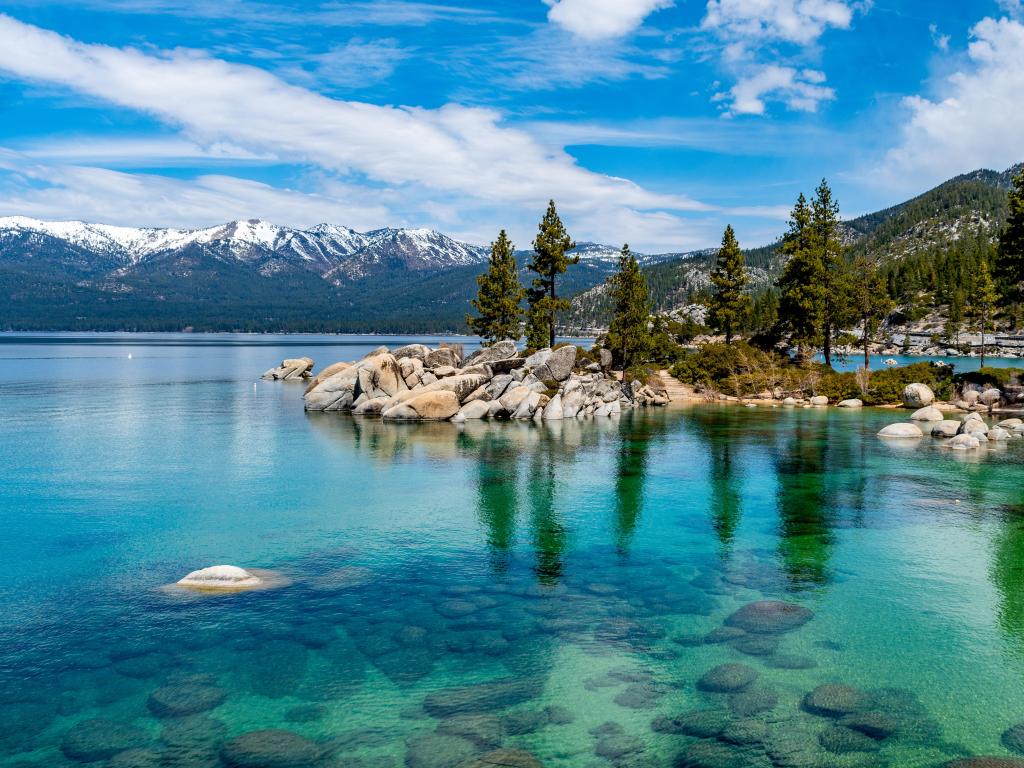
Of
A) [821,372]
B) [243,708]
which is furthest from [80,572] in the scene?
[821,372]

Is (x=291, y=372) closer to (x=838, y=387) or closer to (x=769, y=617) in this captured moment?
(x=838, y=387)

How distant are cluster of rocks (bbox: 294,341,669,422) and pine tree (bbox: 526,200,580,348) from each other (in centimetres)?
648

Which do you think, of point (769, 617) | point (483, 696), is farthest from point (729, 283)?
point (483, 696)

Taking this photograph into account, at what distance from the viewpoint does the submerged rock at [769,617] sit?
63.7 ft

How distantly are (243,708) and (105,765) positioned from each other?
9.25 feet

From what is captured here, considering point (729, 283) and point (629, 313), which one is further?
point (729, 283)

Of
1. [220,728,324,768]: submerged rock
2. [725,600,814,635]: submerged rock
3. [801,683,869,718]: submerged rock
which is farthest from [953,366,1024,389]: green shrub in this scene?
[220,728,324,768]: submerged rock

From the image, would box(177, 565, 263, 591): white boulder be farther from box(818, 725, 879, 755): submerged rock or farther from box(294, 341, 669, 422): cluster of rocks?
box(294, 341, 669, 422): cluster of rocks

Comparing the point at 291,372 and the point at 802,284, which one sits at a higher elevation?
the point at 802,284

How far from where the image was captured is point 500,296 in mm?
88625

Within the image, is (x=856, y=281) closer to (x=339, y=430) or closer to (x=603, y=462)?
(x=603, y=462)

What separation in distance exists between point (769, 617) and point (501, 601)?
27.2 feet

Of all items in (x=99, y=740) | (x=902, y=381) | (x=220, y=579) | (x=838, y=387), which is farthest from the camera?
(x=838, y=387)

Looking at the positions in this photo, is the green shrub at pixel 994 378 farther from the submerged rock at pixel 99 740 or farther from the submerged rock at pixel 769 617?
the submerged rock at pixel 99 740
